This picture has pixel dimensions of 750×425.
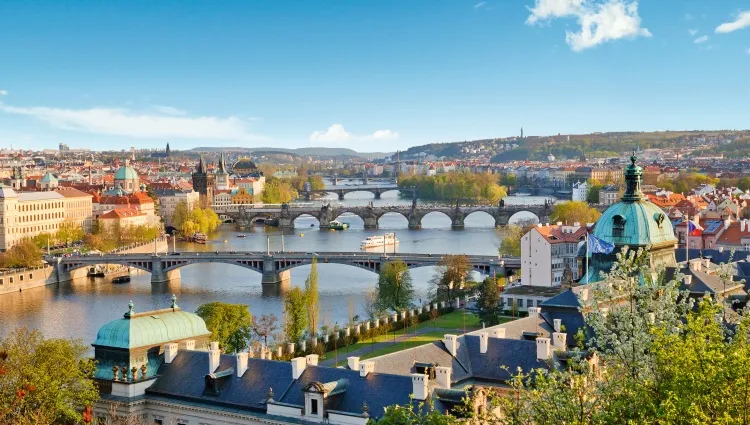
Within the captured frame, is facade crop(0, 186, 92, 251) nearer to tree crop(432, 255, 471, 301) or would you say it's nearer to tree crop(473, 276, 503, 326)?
tree crop(432, 255, 471, 301)

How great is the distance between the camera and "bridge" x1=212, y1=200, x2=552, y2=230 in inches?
4281

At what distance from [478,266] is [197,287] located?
16902 millimetres

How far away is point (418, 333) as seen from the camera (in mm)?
42000

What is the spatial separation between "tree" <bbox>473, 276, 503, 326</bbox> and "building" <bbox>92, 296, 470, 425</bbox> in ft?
57.6

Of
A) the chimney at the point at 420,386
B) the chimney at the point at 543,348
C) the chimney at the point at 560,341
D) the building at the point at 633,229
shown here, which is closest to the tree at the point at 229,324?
the building at the point at 633,229

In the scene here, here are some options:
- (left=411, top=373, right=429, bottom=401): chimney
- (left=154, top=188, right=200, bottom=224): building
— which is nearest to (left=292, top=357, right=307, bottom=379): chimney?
(left=411, top=373, right=429, bottom=401): chimney

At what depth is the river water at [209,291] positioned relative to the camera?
50.9 meters

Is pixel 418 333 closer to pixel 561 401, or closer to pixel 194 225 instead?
pixel 561 401

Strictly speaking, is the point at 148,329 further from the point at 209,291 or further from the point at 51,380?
the point at 209,291

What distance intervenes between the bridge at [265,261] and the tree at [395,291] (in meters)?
8.33

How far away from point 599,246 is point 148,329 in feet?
50.1

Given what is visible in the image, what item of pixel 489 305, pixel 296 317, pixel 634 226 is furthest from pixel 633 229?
pixel 296 317

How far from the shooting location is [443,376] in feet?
70.7

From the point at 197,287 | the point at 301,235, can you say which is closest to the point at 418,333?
the point at 197,287
